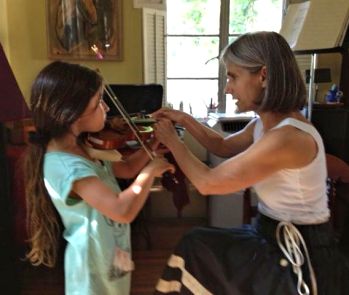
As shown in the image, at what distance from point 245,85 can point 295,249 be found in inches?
18.3

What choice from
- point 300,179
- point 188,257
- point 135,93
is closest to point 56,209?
point 188,257

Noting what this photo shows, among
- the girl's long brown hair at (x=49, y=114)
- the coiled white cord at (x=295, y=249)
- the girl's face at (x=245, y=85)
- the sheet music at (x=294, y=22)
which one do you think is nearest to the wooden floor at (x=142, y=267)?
the girl's long brown hair at (x=49, y=114)

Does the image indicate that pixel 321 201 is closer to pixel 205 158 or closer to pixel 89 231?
pixel 89 231

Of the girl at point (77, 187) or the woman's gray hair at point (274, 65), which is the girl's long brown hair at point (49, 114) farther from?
the woman's gray hair at point (274, 65)

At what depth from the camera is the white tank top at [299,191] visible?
1.01 m

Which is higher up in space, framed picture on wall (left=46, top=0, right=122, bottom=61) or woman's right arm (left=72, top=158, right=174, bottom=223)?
framed picture on wall (left=46, top=0, right=122, bottom=61)

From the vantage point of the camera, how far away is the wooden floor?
1863 mm

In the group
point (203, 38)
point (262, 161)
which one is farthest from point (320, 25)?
point (262, 161)

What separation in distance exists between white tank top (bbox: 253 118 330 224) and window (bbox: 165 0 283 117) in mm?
1608

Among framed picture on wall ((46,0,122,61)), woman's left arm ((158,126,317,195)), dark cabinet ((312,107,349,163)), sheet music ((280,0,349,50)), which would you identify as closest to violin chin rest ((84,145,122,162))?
woman's left arm ((158,126,317,195))

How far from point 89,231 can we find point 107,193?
0.45ft

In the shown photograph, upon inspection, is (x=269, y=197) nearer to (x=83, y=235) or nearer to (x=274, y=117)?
(x=274, y=117)

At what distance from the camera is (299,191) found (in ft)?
3.34

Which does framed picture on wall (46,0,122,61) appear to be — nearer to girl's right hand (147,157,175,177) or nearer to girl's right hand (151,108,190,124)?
girl's right hand (151,108,190,124)
